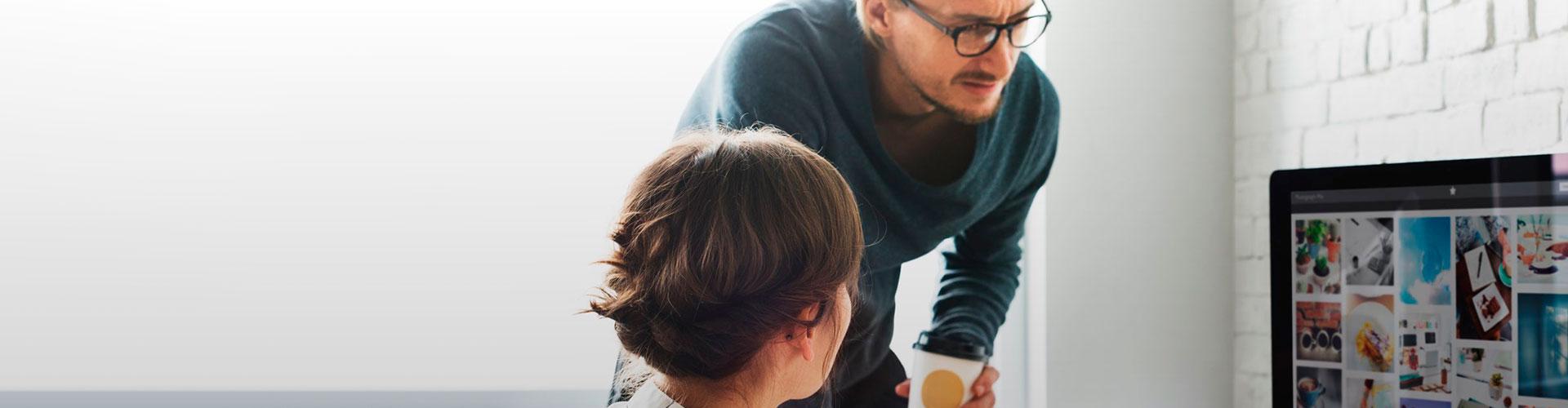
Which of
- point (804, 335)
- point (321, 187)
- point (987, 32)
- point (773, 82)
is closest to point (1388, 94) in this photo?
point (987, 32)

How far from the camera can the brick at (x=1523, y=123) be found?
1.36 m

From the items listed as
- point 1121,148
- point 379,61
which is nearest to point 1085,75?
point 1121,148

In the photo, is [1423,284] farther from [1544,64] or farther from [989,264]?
[989,264]

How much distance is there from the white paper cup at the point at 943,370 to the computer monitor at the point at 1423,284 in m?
0.79

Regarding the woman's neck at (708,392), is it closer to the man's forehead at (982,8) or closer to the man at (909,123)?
the man at (909,123)

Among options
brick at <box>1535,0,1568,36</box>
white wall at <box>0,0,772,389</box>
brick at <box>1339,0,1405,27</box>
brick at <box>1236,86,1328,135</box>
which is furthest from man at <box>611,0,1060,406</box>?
brick at <box>1535,0,1568,36</box>

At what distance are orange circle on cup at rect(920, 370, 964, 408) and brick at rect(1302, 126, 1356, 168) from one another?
2.07ft

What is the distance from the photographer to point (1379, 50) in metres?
1.65

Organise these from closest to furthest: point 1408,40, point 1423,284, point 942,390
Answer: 1. point 1423,284
2. point 1408,40
3. point 942,390

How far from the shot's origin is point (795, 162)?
102cm

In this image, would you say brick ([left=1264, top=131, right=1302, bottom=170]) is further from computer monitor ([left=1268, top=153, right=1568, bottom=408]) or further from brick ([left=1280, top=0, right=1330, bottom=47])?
computer monitor ([left=1268, top=153, right=1568, bottom=408])

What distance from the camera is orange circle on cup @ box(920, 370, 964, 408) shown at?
1771mm

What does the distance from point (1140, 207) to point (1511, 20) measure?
61cm

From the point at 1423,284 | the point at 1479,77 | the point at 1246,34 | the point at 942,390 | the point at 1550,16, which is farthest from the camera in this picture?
the point at 1246,34
